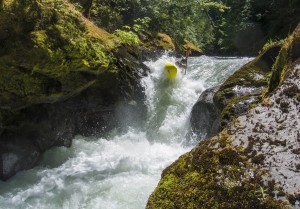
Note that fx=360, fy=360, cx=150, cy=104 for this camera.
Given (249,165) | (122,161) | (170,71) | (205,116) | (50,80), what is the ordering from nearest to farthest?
(249,165) → (50,80) → (122,161) → (205,116) → (170,71)

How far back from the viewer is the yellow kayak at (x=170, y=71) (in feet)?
35.5

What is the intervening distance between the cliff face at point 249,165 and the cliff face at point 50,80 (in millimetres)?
4074

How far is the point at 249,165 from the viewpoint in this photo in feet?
8.07

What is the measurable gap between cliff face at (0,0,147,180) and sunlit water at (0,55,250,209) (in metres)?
0.40

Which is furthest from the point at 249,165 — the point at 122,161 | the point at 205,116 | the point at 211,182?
the point at 205,116

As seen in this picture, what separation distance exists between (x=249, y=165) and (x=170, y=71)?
8558 millimetres

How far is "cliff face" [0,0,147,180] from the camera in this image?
591 cm

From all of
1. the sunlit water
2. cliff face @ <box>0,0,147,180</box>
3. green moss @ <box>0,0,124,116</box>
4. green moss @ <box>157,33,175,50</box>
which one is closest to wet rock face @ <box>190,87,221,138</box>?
the sunlit water

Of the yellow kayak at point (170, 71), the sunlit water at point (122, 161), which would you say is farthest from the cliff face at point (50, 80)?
the yellow kayak at point (170, 71)

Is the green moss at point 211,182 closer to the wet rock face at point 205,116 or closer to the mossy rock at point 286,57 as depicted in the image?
the mossy rock at point 286,57

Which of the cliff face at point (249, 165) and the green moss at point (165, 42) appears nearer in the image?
the cliff face at point (249, 165)

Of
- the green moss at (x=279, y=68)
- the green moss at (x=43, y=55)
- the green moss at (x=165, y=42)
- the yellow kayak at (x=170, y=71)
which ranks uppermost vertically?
the green moss at (x=165, y=42)

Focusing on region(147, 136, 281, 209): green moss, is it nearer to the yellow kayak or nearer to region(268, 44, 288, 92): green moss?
→ region(268, 44, 288, 92): green moss

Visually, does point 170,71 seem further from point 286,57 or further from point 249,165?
point 249,165
